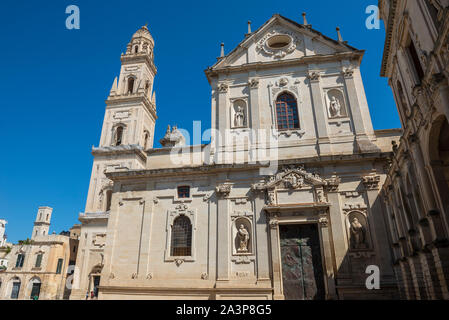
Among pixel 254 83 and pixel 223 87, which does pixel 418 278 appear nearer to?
pixel 254 83

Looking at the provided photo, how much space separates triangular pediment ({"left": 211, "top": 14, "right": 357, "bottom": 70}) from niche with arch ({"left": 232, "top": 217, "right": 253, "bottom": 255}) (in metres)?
11.5

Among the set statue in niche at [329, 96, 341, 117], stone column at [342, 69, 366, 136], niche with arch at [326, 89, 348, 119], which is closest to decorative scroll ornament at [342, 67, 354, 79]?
stone column at [342, 69, 366, 136]

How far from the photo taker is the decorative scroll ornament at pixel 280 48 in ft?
72.2

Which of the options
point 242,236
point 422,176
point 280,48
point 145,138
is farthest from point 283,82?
point 145,138

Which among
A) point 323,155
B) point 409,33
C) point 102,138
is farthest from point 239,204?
point 102,138

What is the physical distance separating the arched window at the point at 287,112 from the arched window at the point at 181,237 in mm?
8687

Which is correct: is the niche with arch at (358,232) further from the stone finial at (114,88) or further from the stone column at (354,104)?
the stone finial at (114,88)

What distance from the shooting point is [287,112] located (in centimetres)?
2039

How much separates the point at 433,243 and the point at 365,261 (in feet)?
23.4

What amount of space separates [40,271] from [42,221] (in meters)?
55.0

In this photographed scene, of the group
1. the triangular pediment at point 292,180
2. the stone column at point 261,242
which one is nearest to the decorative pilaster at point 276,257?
the stone column at point 261,242

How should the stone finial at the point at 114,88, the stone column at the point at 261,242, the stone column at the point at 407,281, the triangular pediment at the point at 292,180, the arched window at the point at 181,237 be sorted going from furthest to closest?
the stone finial at the point at 114,88
the arched window at the point at 181,237
the triangular pediment at the point at 292,180
the stone column at the point at 261,242
the stone column at the point at 407,281

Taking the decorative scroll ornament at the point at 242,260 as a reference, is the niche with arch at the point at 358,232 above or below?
above
